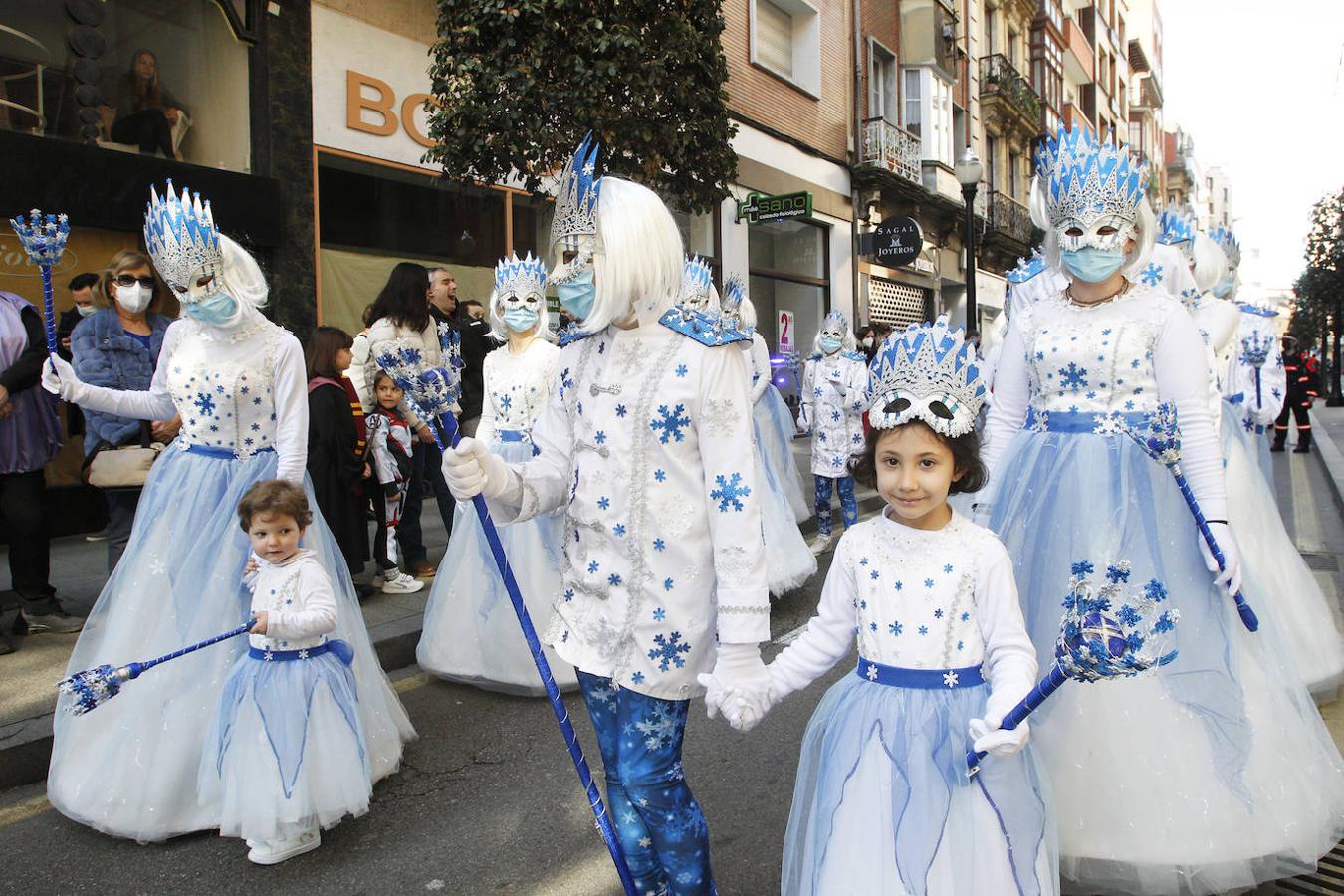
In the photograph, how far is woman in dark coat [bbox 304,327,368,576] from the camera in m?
6.17

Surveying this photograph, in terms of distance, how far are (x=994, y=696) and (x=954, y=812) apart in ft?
0.97

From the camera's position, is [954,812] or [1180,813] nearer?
[954,812]

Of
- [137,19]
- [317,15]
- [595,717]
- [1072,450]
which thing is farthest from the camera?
[317,15]

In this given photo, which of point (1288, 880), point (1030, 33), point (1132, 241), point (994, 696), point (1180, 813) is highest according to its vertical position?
point (1030, 33)

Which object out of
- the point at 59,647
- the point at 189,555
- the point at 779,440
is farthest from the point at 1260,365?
the point at 59,647

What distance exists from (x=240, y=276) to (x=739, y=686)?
2794 millimetres

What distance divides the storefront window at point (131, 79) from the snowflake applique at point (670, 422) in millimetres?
7752

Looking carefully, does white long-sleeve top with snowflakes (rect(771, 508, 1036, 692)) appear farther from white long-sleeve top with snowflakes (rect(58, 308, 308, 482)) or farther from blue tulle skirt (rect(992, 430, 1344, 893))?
white long-sleeve top with snowflakes (rect(58, 308, 308, 482))

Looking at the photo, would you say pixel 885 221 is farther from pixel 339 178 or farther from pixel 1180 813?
pixel 1180 813

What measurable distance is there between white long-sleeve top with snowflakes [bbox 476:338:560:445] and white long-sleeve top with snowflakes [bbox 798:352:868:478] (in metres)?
3.93

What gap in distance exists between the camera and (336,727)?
348cm

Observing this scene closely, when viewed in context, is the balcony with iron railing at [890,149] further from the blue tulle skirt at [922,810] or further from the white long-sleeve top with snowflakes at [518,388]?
the blue tulle skirt at [922,810]

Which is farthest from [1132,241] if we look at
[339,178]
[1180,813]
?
[339,178]

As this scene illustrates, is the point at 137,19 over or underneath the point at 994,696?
over
